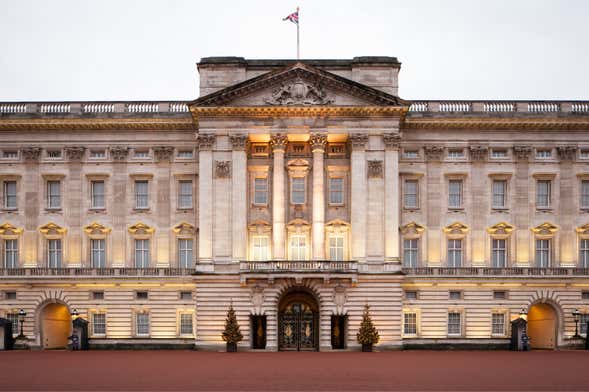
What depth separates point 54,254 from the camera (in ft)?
190

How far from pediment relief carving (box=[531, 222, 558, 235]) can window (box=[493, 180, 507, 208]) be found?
2898 millimetres

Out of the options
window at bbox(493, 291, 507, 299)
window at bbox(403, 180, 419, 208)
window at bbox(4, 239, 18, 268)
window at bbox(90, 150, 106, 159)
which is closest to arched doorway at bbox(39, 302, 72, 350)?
window at bbox(4, 239, 18, 268)

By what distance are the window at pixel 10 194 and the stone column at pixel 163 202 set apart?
1054cm

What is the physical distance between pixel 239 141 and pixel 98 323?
1665cm

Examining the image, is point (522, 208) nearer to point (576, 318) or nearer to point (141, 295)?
point (576, 318)

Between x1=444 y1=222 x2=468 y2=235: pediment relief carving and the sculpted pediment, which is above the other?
the sculpted pediment

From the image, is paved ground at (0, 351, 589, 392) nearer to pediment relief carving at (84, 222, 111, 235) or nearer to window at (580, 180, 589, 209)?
pediment relief carving at (84, 222, 111, 235)

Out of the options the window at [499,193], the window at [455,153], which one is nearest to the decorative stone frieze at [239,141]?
the window at [455,153]

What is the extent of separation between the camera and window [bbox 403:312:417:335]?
56369 mm

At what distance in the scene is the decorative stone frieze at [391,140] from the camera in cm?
5503

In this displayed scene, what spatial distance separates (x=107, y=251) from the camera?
57.8 m

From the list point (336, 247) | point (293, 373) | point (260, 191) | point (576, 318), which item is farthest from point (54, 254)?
point (576, 318)

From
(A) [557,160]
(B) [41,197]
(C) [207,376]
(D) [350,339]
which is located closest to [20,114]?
(B) [41,197]

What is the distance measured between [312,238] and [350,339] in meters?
7.33
